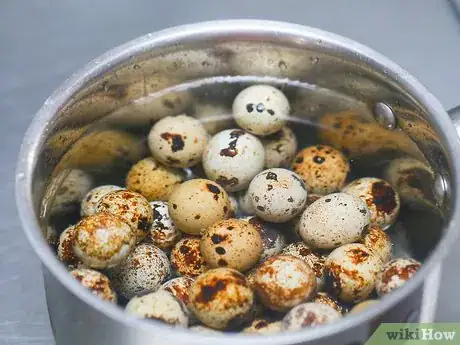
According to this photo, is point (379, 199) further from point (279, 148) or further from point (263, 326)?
point (263, 326)

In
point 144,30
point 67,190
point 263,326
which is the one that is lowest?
point 263,326

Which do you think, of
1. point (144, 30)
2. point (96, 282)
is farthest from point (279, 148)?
→ point (144, 30)

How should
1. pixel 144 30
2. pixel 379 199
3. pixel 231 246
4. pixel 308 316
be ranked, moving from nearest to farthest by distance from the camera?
pixel 308 316 → pixel 231 246 → pixel 379 199 → pixel 144 30

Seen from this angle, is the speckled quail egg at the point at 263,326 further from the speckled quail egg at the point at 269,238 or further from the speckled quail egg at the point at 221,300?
the speckled quail egg at the point at 269,238

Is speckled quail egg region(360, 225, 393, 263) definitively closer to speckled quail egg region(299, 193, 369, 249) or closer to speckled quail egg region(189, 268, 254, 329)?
speckled quail egg region(299, 193, 369, 249)

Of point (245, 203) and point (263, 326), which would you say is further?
point (245, 203)

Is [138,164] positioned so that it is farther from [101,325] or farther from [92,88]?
[101,325]
